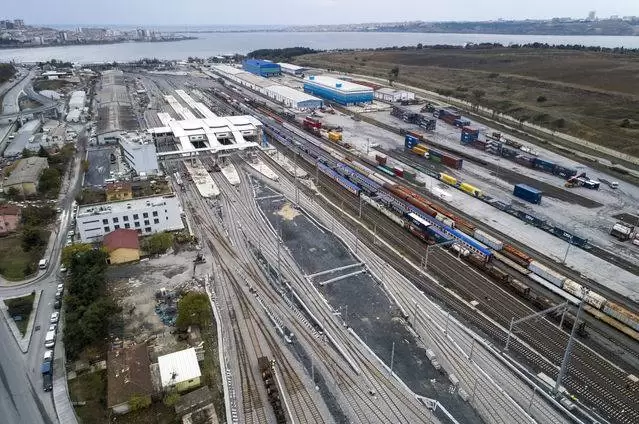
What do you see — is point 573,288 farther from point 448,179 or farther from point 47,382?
point 47,382

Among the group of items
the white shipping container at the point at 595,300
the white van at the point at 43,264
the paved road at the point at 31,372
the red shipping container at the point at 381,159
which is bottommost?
the paved road at the point at 31,372

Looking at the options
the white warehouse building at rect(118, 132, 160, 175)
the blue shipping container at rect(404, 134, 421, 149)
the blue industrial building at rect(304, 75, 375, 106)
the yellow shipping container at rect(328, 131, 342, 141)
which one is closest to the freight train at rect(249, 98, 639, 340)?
the yellow shipping container at rect(328, 131, 342, 141)

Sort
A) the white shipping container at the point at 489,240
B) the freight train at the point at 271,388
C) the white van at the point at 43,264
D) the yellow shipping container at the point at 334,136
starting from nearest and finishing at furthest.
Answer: the freight train at the point at 271,388, the white van at the point at 43,264, the white shipping container at the point at 489,240, the yellow shipping container at the point at 334,136

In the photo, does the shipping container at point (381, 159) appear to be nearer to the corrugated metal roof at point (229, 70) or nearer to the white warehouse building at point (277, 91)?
the white warehouse building at point (277, 91)

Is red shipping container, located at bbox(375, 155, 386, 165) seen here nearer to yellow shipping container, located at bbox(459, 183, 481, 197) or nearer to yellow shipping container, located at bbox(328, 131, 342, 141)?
yellow shipping container, located at bbox(459, 183, 481, 197)

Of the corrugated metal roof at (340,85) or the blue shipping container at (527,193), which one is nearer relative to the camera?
the blue shipping container at (527,193)

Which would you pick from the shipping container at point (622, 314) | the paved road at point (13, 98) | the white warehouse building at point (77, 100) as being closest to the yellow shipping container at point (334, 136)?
the shipping container at point (622, 314)
